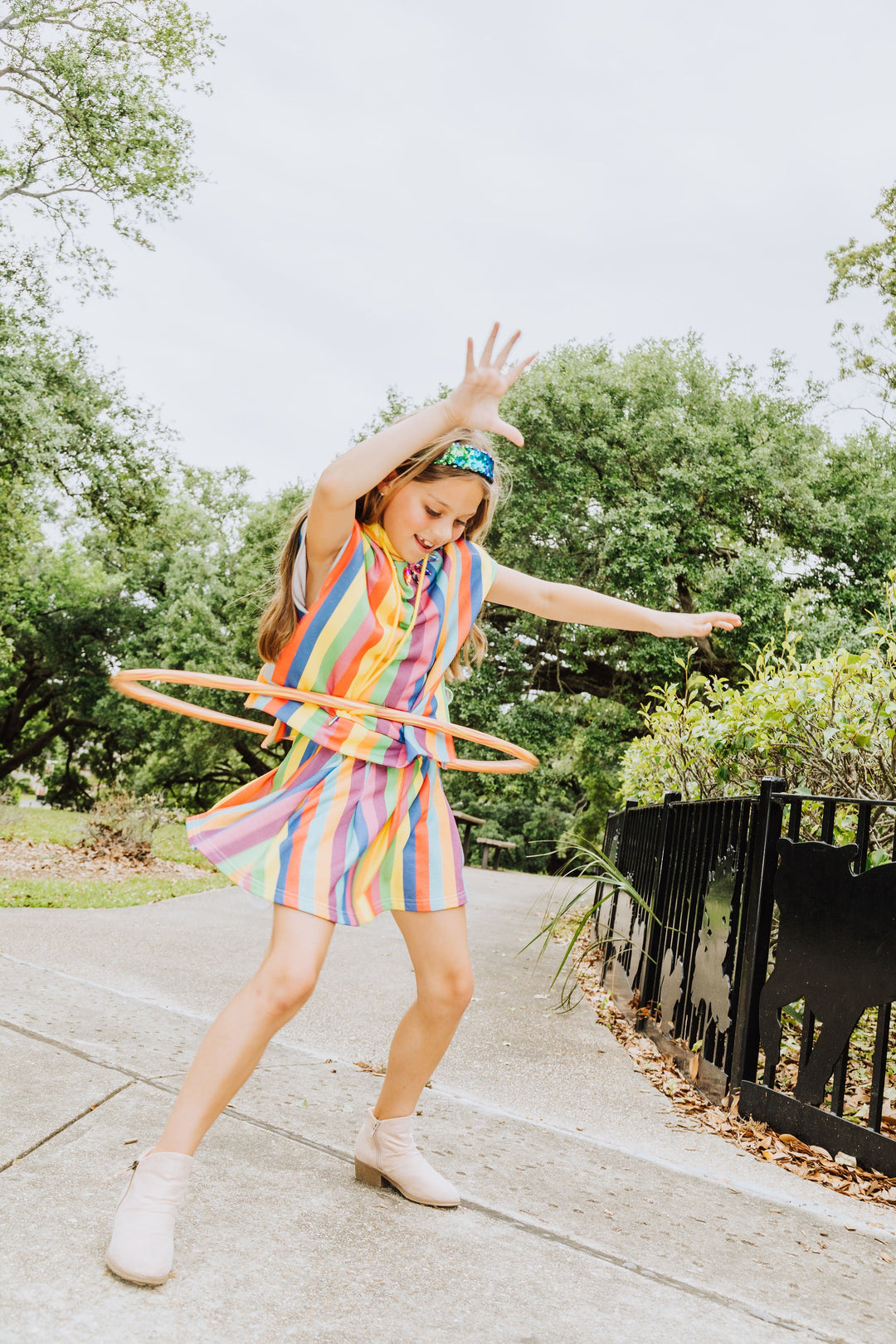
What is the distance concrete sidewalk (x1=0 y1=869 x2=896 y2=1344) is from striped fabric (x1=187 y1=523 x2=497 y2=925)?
0.64 m

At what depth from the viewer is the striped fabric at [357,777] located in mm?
2021

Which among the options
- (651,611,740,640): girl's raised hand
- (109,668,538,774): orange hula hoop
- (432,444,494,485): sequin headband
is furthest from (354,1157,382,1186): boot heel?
(432,444,494,485): sequin headband

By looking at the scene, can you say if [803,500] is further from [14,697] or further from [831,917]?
[14,697]

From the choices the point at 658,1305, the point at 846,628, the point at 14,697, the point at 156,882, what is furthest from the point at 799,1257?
the point at 14,697

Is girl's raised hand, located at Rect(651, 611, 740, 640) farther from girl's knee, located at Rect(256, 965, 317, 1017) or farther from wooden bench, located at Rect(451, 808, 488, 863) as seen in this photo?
wooden bench, located at Rect(451, 808, 488, 863)

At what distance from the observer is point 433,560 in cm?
230

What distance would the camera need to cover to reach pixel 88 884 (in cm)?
844

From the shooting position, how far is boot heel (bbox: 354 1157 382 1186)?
224 centimetres

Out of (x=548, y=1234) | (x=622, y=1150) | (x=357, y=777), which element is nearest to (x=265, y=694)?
(x=357, y=777)

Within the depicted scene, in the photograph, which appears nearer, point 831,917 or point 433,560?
point 433,560

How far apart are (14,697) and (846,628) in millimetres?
24724

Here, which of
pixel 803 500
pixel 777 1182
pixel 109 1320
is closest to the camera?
pixel 109 1320

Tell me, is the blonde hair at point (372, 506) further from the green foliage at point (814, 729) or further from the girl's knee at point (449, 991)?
the green foliage at point (814, 729)

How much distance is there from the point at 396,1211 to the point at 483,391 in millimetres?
1704
